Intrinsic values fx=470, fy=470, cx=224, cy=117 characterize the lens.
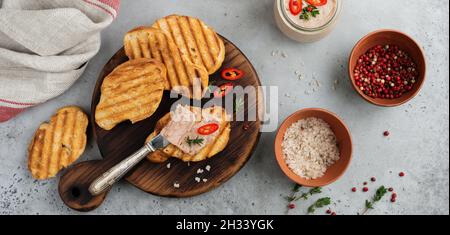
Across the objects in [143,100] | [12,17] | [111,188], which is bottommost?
[111,188]

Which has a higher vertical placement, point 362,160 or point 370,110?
point 370,110

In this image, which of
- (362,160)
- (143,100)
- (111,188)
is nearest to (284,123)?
(362,160)

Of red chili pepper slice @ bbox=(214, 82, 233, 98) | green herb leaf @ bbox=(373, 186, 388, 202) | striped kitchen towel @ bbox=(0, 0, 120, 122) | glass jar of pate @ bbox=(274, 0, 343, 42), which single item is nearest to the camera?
striped kitchen towel @ bbox=(0, 0, 120, 122)

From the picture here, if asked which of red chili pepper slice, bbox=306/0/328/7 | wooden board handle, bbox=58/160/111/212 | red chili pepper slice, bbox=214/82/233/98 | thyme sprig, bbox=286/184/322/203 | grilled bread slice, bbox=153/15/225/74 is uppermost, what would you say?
red chili pepper slice, bbox=306/0/328/7

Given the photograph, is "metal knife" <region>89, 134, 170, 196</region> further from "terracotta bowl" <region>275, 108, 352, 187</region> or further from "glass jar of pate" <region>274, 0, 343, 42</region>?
"glass jar of pate" <region>274, 0, 343, 42</region>

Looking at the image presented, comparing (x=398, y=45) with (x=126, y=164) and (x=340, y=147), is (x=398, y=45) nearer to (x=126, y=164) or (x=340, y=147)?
(x=340, y=147)

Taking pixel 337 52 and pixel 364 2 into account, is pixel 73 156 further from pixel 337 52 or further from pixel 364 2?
pixel 364 2

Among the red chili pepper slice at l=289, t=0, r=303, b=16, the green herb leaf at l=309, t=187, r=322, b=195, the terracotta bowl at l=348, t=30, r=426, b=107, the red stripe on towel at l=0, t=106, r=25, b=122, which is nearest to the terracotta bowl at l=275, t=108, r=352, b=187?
the green herb leaf at l=309, t=187, r=322, b=195
